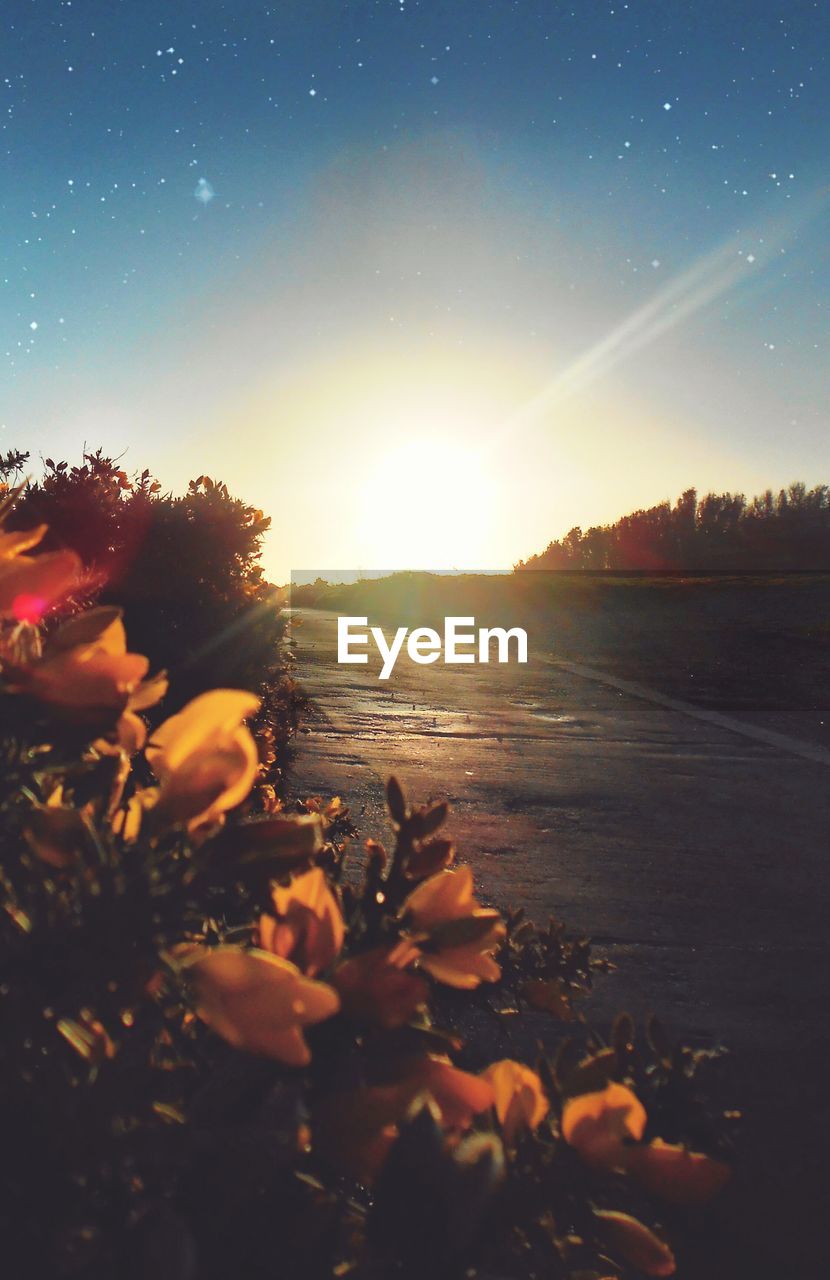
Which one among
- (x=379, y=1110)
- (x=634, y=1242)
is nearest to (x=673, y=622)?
(x=634, y=1242)

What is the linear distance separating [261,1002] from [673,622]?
18.4 meters

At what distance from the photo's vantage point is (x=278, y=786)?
4074 millimetres

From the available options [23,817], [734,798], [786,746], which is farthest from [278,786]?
[786,746]

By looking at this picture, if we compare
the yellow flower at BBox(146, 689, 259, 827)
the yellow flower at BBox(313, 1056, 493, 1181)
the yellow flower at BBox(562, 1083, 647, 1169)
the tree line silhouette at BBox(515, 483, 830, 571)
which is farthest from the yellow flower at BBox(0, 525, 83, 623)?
the tree line silhouette at BBox(515, 483, 830, 571)

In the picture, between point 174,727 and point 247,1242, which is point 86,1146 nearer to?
point 247,1242

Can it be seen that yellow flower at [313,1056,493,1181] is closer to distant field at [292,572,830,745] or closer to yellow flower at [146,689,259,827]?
yellow flower at [146,689,259,827]

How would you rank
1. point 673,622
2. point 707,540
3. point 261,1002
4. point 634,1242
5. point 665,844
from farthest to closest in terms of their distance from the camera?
point 707,540
point 673,622
point 665,844
point 634,1242
point 261,1002

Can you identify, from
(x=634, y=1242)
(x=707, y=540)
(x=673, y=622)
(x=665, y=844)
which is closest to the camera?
(x=634, y=1242)

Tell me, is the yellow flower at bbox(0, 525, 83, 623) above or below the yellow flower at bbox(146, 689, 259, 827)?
above

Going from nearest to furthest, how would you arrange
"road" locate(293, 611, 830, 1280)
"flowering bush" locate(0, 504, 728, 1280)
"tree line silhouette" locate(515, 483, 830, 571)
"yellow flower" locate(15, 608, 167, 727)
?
"flowering bush" locate(0, 504, 728, 1280), "yellow flower" locate(15, 608, 167, 727), "road" locate(293, 611, 830, 1280), "tree line silhouette" locate(515, 483, 830, 571)

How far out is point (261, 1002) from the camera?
1.42 ft

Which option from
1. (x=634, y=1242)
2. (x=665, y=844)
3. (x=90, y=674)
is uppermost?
(x=90, y=674)

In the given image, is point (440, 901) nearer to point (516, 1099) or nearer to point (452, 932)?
point (452, 932)

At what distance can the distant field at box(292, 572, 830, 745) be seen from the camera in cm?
1005
